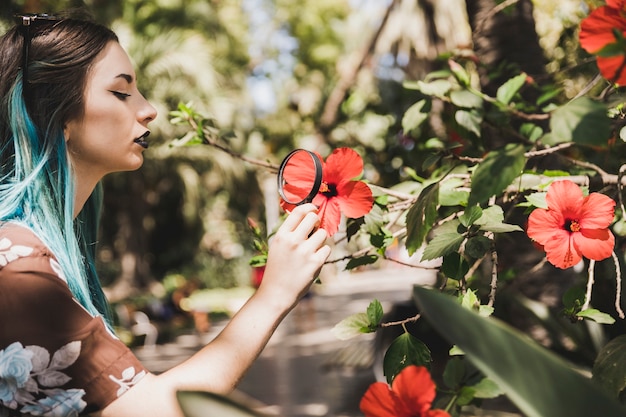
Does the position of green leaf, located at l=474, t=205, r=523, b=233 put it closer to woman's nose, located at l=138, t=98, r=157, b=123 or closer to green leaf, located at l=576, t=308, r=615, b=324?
green leaf, located at l=576, t=308, r=615, b=324

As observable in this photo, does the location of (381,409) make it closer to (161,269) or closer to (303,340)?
(303,340)

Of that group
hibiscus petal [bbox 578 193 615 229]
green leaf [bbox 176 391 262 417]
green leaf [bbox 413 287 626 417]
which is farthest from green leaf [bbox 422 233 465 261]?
green leaf [bbox 176 391 262 417]

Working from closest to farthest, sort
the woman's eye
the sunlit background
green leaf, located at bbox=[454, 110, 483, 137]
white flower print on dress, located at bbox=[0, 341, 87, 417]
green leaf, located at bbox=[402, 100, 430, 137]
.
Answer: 1. white flower print on dress, located at bbox=[0, 341, 87, 417]
2. the woman's eye
3. green leaf, located at bbox=[454, 110, 483, 137]
4. green leaf, located at bbox=[402, 100, 430, 137]
5. the sunlit background

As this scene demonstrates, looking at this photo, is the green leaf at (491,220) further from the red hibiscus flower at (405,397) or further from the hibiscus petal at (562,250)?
the red hibiscus flower at (405,397)

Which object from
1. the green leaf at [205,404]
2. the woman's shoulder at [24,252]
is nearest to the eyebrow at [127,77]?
the woman's shoulder at [24,252]

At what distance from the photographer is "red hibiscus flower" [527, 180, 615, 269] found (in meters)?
1.16

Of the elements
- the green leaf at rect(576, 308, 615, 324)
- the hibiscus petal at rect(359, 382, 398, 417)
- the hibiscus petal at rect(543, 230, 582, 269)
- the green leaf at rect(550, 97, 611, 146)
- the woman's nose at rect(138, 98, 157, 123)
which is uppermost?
the green leaf at rect(550, 97, 611, 146)

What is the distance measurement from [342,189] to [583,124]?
1.55 feet

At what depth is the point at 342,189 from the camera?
121 centimetres

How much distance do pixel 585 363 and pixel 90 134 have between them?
187 centimetres

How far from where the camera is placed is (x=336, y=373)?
7.33 m

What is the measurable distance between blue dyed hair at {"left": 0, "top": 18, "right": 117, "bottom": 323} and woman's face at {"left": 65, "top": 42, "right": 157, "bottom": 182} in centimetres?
2

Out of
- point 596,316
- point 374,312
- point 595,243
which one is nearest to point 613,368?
point 596,316

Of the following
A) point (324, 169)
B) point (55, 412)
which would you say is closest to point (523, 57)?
point (324, 169)
